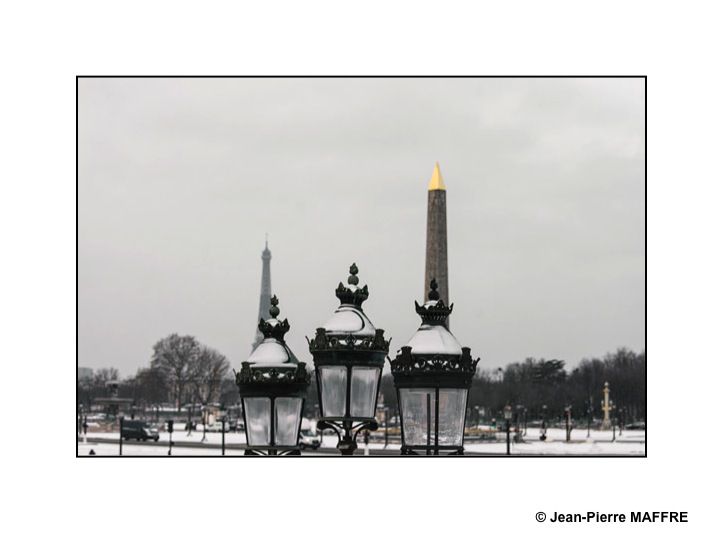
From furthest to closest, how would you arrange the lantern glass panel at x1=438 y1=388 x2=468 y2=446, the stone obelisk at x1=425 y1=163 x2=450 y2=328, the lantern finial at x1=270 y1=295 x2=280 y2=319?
the stone obelisk at x1=425 y1=163 x2=450 y2=328
the lantern finial at x1=270 y1=295 x2=280 y2=319
the lantern glass panel at x1=438 y1=388 x2=468 y2=446

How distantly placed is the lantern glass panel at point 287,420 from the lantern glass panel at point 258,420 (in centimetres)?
8

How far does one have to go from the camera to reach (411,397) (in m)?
12.4

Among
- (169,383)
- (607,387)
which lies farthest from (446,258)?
(169,383)

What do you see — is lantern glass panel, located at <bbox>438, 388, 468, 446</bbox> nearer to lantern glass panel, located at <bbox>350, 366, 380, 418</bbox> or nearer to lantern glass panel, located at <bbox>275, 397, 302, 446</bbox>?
lantern glass panel, located at <bbox>350, 366, 380, 418</bbox>

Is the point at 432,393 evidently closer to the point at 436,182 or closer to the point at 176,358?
the point at 436,182

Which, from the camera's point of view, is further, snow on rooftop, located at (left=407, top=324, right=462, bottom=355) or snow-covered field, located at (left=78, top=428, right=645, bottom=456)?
snow-covered field, located at (left=78, top=428, right=645, bottom=456)

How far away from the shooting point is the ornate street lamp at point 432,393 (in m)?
12.2

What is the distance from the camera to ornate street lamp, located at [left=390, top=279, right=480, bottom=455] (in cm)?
1223

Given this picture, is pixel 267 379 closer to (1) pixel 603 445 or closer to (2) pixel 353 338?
(2) pixel 353 338

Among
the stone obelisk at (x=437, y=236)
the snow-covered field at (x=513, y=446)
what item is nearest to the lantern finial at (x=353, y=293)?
the snow-covered field at (x=513, y=446)

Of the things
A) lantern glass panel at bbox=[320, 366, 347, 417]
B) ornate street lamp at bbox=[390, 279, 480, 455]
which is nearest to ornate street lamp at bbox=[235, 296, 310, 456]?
lantern glass panel at bbox=[320, 366, 347, 417]

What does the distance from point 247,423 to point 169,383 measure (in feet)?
340
